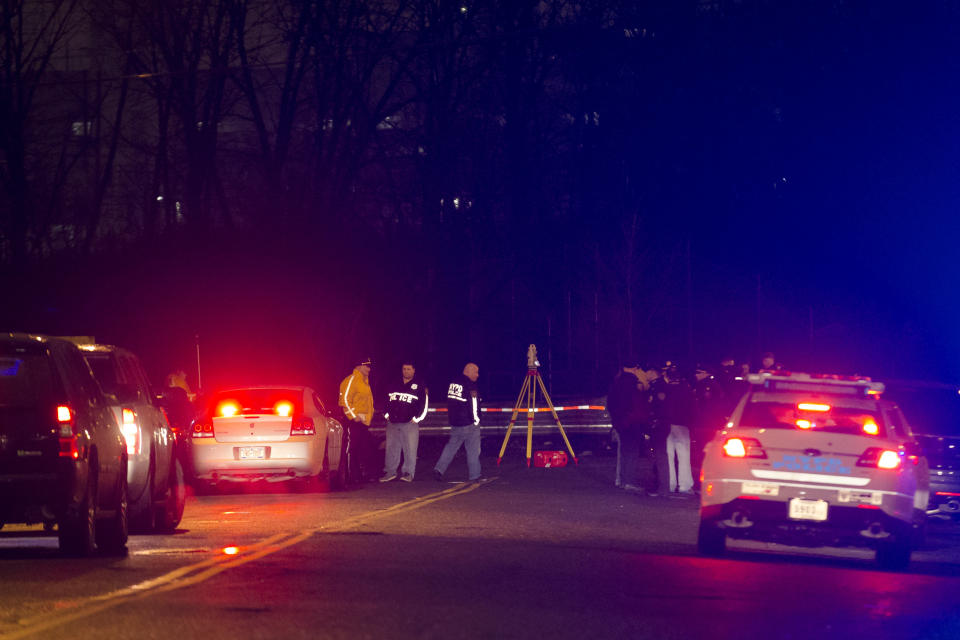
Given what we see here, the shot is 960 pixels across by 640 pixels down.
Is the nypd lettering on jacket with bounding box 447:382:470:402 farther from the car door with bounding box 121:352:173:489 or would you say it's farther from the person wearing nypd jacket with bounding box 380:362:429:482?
the car door with bounding box 121:352:173:489

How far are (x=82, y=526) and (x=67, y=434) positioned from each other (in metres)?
0.83

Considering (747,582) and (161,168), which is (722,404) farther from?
(161,168)

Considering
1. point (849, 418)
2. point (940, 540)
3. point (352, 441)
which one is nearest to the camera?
point (849, 418)

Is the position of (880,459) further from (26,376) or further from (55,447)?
(26,376)

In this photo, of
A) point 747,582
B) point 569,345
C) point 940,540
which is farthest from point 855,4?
point 747,582

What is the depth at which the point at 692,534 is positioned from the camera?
16.7 m

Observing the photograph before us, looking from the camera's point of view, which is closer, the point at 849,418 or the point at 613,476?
the point at 849,418

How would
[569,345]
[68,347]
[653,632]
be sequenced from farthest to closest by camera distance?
[569,345]
[68,347]
[653,632]

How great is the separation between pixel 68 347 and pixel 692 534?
6894mm

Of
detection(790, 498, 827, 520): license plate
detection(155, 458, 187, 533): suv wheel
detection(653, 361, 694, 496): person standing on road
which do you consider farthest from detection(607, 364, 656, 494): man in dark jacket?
detection(790, 498, 827, 520): license plate

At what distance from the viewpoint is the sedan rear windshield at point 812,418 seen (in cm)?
1442

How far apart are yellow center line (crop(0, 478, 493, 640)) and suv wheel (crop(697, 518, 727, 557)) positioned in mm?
3601

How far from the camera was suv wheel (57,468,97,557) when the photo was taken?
12.8 metres

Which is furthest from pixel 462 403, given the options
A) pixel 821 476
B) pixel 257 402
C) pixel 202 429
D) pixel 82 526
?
pixel 82 526
